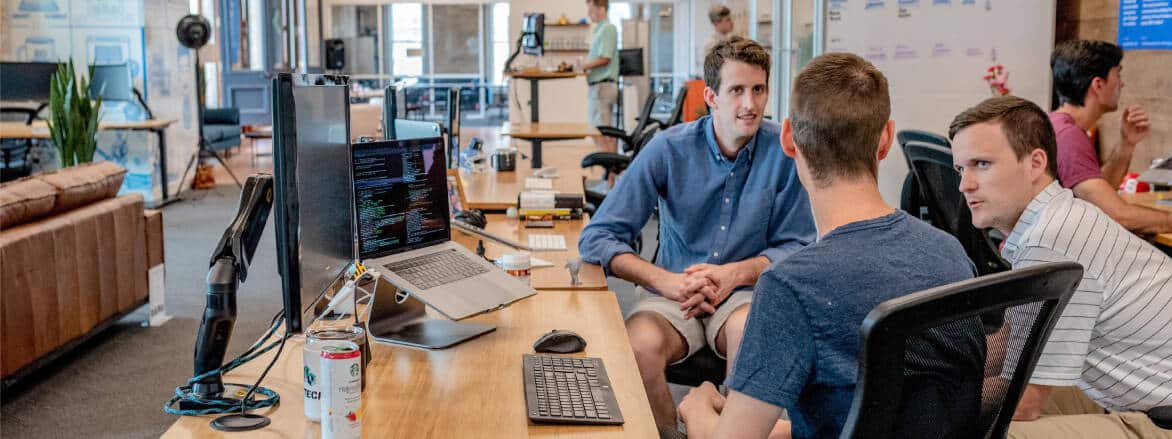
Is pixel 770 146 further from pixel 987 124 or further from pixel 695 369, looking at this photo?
pixel 987 124

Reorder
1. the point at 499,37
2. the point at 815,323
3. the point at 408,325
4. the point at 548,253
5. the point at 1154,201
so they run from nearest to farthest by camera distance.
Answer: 1. the point at 815,323
2. the point at 408,325
3. the point at 548,253
4. the point at 1154,201
5. the point at 499,37

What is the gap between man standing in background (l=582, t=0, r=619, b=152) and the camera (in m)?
9.40

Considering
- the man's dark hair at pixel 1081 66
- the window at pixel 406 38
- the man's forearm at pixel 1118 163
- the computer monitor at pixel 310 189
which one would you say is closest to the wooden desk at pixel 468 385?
the computer monitor at pixel 310 189

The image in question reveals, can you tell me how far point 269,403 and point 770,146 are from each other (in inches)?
66.2

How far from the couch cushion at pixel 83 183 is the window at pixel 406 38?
14505 millimetres

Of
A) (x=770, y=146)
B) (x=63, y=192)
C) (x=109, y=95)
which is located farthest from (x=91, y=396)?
(x=109, y=95)

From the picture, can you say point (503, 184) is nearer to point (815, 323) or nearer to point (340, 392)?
point (340, 392)

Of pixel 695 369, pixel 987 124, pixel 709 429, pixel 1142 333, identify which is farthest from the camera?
pixel 695 369

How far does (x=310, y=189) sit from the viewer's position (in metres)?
1.87

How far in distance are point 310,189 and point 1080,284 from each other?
1.39 metres

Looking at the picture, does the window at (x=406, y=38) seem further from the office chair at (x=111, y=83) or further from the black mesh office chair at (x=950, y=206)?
the black mesh office chair at (x=950, y=206)

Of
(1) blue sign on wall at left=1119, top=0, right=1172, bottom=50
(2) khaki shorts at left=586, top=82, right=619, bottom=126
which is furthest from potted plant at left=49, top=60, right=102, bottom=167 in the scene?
(1) blue sign on wall at left=1119, top=0, right=1172, bottom=50

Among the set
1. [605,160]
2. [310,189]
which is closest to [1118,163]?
[605,160]

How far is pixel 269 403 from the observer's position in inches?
70.9
